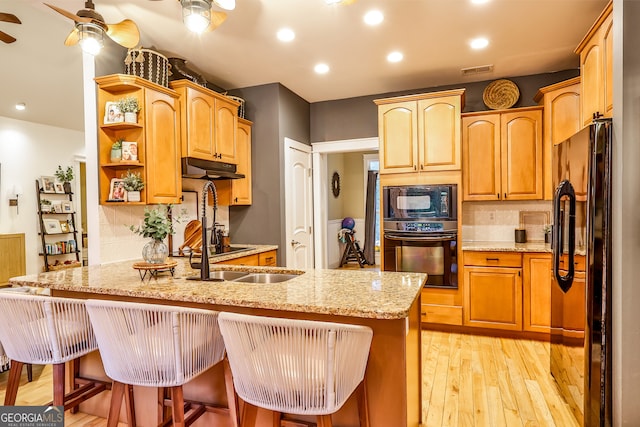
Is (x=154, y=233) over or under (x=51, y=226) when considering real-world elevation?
over

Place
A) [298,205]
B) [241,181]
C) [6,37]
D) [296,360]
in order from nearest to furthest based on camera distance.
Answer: [296,360]
[6,37]
[241,181]
[298,205]

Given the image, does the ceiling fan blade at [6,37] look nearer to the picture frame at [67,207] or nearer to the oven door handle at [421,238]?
the oven door handle at [421,238]

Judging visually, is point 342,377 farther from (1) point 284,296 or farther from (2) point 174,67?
(2) point 174,67

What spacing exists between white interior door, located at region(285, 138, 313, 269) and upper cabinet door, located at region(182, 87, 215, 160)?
97 centimetres

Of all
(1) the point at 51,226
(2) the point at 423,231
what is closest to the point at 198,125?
(2) the point at 423,231

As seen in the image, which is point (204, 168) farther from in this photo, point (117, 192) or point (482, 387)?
point (482, 387)

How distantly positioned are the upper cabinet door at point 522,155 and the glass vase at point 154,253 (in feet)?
10.9

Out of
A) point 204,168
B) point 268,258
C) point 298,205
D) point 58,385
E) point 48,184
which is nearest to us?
point 58,385

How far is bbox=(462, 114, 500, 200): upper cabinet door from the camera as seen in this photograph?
3.88m

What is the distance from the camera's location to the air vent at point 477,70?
3.75 metres

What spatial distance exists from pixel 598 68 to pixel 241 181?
326 centimetres

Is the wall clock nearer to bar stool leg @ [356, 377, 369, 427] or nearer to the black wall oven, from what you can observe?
the black wall oven

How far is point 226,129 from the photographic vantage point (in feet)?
12.4

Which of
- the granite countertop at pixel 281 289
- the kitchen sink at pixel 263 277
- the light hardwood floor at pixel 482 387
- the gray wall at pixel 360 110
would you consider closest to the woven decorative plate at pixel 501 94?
the gray wall at pixel 360 110
